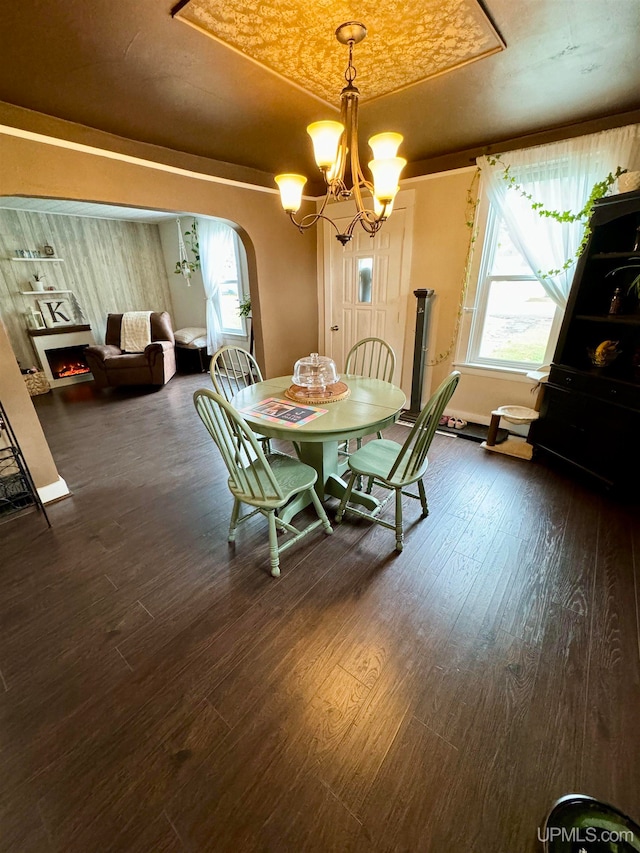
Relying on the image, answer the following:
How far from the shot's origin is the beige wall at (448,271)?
3.15m

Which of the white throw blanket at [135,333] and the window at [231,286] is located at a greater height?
the window at [231,286]

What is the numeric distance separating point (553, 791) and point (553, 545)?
120cm

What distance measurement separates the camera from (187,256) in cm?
580

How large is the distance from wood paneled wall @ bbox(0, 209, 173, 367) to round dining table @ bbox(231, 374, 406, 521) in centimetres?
479

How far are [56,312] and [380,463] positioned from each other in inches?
226

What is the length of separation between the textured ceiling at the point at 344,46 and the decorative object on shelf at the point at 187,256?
4308 mm

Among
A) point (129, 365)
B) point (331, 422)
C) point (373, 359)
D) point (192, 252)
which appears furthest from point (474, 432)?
point (192, 252)

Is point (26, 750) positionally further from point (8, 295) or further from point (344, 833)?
point (8, 295)

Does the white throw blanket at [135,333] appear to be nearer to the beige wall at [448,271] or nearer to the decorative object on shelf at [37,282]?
the decorative object on shelf at [37,282]

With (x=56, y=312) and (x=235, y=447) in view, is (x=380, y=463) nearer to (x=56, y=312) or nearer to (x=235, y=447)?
(x=235, y=447)

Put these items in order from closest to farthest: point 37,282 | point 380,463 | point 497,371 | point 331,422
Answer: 1. point 331,422
2. point 380,463
3. point 497,371
4. point 37,282

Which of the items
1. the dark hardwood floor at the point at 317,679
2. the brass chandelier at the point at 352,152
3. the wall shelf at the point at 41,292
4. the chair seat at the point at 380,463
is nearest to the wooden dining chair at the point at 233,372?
the chair seat at the point at 380,463

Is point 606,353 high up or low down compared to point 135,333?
up

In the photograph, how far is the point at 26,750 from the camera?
116 centimetres
